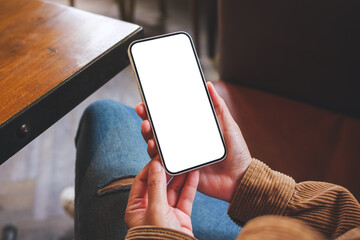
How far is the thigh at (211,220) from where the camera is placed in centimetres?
62

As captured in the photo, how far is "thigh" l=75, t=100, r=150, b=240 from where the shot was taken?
1.93ft

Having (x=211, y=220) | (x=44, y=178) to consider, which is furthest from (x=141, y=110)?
(x=44, y=178)

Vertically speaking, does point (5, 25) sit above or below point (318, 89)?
above

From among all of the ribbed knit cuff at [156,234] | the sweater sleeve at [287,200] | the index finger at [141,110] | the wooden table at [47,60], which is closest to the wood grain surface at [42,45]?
the wooden table at [47,60]

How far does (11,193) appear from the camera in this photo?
1187 mm

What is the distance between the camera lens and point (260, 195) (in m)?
0.58

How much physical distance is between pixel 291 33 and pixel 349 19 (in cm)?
13

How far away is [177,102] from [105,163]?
199 mm

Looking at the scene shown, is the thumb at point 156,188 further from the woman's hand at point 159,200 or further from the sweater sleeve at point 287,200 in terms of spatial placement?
the sweater sleeve at point 287,200

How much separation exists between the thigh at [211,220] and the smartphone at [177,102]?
12 centimetres

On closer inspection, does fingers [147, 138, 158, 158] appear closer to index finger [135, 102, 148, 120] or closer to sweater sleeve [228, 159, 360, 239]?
index finger [135, 102, 148, 120]

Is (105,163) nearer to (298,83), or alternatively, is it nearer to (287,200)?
(287,200)

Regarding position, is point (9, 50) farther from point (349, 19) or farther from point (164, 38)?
point (349, 19)

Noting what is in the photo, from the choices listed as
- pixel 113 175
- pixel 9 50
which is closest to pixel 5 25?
pixel 9 50
